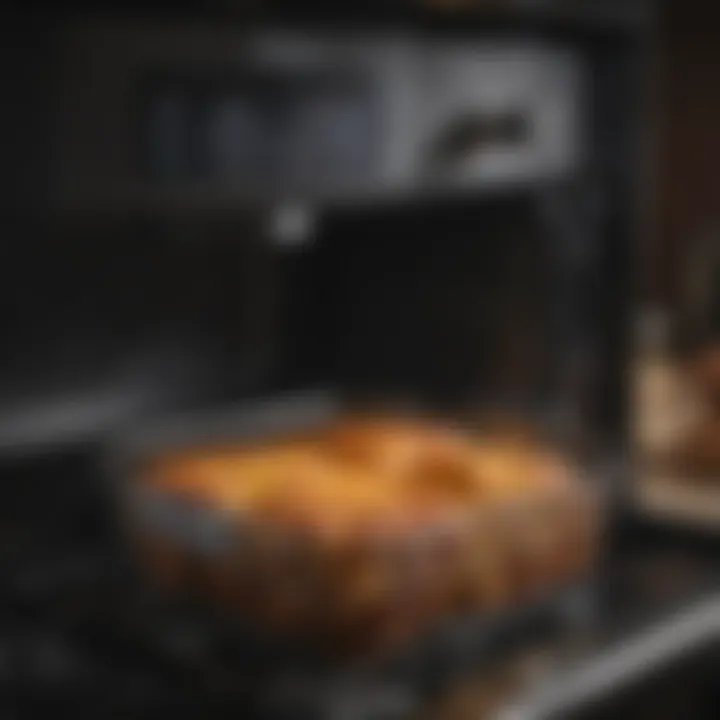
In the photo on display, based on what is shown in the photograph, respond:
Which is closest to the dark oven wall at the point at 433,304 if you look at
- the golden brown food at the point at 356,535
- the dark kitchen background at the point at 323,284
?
the dark kitchen background at the point at 323,284

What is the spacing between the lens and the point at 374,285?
122 centimetres

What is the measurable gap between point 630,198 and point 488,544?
38 cm

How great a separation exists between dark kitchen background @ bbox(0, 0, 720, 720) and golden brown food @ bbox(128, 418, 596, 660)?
33 millimetres

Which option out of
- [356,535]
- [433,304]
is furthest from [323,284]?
[356,535]

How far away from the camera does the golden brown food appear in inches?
38.2

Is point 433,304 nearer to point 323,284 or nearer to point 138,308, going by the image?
point 323,284

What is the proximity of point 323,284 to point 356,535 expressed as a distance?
11.1 inches

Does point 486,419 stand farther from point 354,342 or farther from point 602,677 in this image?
point 602,677

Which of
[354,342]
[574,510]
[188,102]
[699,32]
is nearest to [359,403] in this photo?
[354,342]

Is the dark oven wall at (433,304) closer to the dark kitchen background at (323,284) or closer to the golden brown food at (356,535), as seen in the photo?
the dark kitchen background at (323,284)

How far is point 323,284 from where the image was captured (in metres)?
1.20

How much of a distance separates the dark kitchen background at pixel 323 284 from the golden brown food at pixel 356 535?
0.03 m

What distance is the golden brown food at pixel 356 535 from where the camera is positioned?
97 centimetres

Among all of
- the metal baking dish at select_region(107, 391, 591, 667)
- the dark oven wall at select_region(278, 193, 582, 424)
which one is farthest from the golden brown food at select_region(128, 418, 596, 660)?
the dark oven wall at select_region(278, 193, 582, 424)
